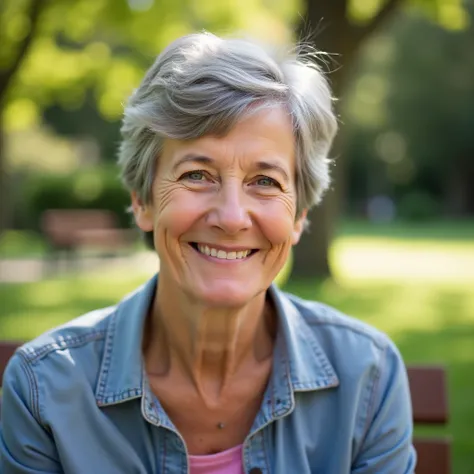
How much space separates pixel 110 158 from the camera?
45.0 m

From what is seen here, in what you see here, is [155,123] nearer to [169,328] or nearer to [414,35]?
[169,328]

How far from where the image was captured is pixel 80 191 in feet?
86.4

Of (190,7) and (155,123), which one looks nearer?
(155,123)

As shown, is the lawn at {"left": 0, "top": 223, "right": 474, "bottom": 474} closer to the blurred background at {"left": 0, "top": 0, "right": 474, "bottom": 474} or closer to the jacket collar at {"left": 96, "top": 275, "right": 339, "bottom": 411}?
the blurred background at {"left": 0, "top": 0, "right": 474, "bottom": 474}

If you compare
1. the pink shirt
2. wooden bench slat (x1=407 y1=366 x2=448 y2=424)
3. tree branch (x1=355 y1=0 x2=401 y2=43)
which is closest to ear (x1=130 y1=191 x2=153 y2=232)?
the pink shirt

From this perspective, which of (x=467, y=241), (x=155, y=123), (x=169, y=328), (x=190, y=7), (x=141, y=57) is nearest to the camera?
(x=155, y=123)

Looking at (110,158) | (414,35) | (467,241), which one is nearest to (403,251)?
(467,241)

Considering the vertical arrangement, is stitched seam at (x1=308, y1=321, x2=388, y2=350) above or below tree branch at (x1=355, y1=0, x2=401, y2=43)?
below

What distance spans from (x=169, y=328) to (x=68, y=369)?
0.34 meters

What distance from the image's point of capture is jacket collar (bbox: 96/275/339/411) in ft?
7.77

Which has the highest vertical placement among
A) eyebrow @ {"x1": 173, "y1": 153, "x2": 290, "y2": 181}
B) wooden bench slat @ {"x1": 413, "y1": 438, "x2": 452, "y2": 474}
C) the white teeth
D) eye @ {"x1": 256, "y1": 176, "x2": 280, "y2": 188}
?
eyebrow @ {"x1": 173, "y1": 153, "x2": 290, "y2": 181}

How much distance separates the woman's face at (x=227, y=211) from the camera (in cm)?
226

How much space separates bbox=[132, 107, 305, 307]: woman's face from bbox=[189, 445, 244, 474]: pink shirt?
45 centimetres

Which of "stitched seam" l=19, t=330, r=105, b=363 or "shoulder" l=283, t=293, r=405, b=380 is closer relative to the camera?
"stitched seam" l=19, t=330, r=105, b=363
